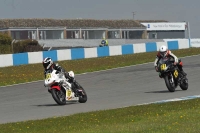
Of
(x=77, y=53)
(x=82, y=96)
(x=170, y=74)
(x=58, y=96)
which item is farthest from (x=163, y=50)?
(x=77, y=53)

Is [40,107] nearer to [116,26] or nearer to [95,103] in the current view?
[95,103]

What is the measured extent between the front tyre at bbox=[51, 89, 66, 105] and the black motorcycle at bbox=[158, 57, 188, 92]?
337 cm

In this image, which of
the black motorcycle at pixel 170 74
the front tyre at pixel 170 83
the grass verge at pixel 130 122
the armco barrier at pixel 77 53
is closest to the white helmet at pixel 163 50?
the black motorcycle at pixel 170 74

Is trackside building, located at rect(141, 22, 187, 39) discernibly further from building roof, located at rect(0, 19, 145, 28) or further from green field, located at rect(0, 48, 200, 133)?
green field, located at rect(0, 48, 200, 133)

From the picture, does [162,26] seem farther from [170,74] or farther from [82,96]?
[82,96]

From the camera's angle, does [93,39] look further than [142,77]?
Yes

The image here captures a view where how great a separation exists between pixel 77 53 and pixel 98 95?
2475cm

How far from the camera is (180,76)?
59.0 ft

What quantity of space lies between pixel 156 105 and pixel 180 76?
4682 mm

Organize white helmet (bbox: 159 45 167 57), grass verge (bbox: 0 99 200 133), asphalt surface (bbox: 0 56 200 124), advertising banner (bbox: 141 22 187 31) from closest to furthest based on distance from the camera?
grass verge (bbox: 0 99 200 133), asphalt surface (bbox: 0 56 200 124), white helmet (bbox: 159 45 167 57), advertising banner (bbox: 141 22 187 31)

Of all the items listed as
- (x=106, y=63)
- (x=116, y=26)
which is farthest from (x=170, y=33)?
(x=106, y=63)

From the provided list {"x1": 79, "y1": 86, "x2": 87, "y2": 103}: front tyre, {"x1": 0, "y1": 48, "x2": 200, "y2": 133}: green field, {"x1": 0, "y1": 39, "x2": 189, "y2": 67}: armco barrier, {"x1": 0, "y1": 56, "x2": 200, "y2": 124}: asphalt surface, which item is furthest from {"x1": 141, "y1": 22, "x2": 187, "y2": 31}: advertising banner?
{"x1": 0, "y1": 48, "x2": 200, "y2": 133}: green field

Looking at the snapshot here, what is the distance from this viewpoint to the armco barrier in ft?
129

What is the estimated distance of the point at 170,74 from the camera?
17.8 metres
